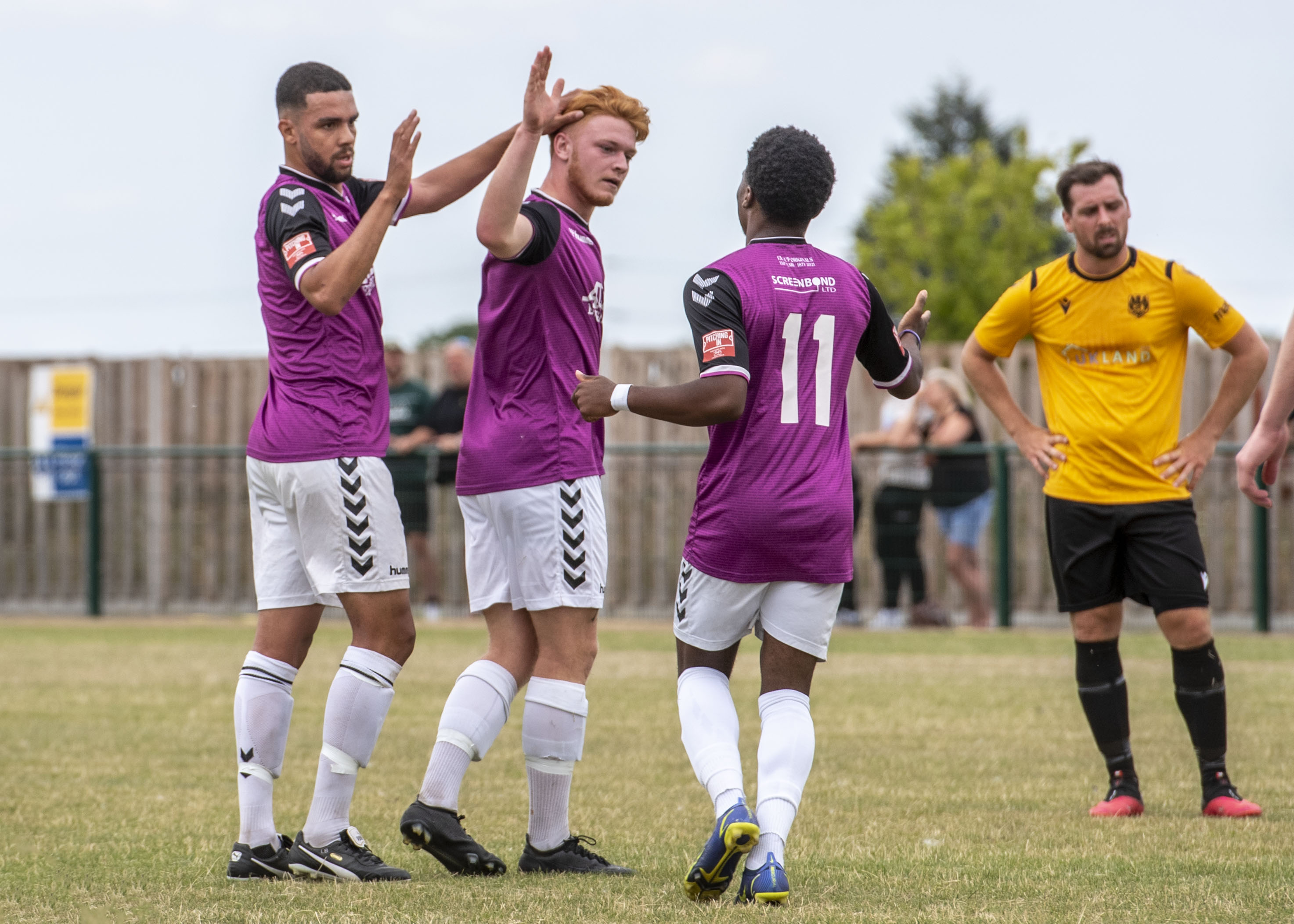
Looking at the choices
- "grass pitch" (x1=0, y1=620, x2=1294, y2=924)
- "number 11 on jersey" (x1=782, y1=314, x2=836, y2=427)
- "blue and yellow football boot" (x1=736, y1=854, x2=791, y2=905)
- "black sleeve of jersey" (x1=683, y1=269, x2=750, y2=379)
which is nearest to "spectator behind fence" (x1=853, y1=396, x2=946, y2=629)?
"grass pitch" (x1=0, y1=620, x2=1294, y2=924)

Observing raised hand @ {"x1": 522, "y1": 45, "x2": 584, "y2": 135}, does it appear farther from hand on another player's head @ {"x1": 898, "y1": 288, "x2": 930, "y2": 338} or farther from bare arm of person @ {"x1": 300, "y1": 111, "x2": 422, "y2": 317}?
hand on another player's head @ {"x1": 898, "y1": 288, "x2": 930, "y2": 338}

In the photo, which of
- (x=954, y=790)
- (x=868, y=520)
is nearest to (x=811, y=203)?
(x=954, y=790)

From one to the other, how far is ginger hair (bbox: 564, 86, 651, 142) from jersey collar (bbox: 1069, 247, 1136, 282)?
209cm

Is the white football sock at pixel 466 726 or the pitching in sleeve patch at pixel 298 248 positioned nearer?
the pitching in sleeve patch at pixel 298 248

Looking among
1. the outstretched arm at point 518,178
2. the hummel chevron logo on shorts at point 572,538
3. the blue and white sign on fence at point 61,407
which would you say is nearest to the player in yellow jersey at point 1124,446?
the hummel chevron logo on shorts at point 572,538

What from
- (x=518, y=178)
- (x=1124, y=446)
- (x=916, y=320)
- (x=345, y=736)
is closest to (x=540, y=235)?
(x=518, y=178)

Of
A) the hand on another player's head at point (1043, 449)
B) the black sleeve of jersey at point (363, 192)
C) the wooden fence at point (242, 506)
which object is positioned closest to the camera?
the black sleeve of jersey at point (363, 192)

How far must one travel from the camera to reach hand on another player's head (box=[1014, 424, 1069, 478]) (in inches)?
240

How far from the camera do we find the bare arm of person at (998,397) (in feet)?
20.4

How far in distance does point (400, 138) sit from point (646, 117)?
859mm

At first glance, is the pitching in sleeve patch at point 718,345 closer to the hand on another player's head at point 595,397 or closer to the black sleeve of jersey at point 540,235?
the hand on another player's head at point 595,397

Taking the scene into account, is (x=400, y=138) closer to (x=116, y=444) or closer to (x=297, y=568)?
(x=297, y=568)

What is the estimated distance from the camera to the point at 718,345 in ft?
13.7

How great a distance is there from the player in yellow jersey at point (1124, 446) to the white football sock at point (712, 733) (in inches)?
83.5
